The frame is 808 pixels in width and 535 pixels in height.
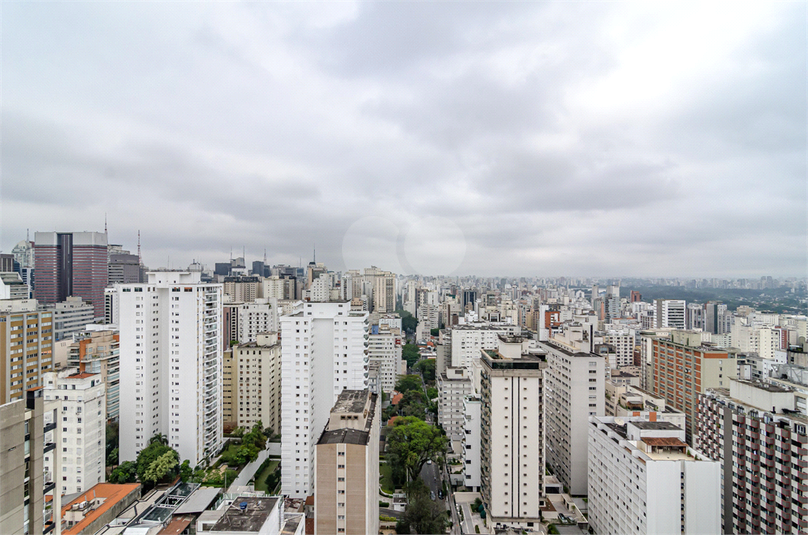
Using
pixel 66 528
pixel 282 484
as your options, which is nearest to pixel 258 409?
pixel 282 484

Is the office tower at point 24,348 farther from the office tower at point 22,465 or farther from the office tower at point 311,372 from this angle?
the office tower at point 22,465

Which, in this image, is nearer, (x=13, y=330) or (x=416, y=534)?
(x=416, y=534)

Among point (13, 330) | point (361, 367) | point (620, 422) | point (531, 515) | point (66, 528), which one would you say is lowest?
point (531, 515)

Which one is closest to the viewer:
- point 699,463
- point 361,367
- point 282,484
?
point 699,463

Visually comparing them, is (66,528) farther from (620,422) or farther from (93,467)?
(620,422)

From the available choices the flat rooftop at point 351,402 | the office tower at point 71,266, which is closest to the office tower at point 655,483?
the flat rooftop at point 351,402

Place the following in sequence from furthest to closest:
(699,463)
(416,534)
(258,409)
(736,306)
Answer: (736,306)
(258,409)
(416,534)
(699,463)
